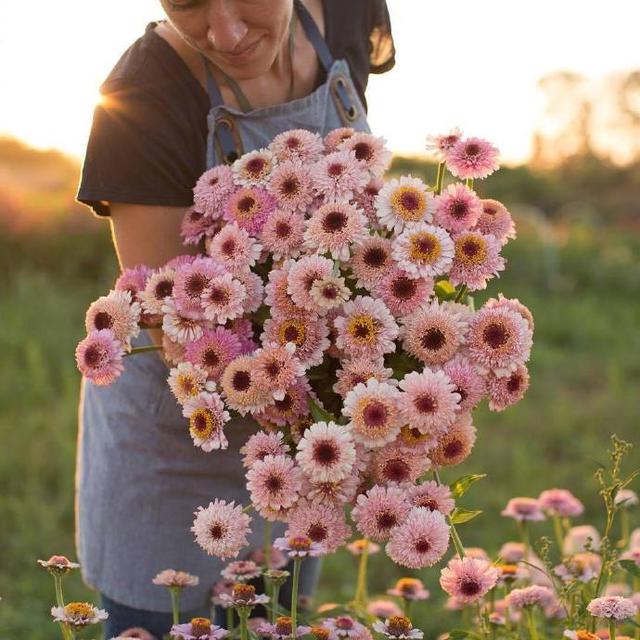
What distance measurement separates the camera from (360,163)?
4.31ft

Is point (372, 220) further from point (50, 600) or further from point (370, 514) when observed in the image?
point (50, 600)

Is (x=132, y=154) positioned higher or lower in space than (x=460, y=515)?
higher

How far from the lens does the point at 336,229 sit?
4.06 ft

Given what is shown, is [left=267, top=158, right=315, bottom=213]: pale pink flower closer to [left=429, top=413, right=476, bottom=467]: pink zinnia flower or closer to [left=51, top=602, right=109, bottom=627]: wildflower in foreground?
[left=429, top=413, right=476, bottom=467]: pink zinnia flower

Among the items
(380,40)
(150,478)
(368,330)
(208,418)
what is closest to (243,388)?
(208,418)

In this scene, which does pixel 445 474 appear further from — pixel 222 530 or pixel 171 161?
pixel 222 530

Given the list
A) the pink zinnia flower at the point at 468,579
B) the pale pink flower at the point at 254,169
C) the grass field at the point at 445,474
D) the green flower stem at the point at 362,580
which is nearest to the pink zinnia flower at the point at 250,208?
the pale pink flower at the point at 254,169

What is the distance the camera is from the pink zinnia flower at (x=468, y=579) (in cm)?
128

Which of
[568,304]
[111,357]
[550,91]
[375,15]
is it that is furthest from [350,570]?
[550,91]

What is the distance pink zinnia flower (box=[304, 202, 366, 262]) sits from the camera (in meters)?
1.23

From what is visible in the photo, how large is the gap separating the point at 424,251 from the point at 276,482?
314 mm

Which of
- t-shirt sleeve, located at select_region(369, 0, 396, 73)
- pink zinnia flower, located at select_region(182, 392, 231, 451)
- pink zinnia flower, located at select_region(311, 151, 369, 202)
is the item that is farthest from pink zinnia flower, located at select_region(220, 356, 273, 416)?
t-shirt sleeve, located at select_region(369, 0, 396, 73)

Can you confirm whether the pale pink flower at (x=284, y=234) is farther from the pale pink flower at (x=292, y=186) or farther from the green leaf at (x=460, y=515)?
the green leaf at (x=460, y=515)

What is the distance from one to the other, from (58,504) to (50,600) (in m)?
0.71
